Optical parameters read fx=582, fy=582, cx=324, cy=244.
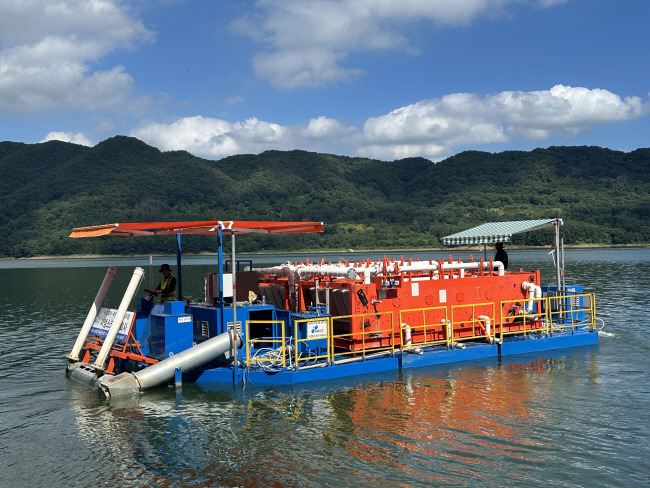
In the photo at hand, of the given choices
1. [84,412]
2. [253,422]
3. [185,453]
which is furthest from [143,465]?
[84,412]

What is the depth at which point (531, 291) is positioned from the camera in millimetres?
20750

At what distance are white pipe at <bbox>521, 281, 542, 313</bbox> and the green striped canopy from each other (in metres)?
1.94

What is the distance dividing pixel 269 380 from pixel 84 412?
186 inches

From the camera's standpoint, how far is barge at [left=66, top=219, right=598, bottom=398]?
15.8 m

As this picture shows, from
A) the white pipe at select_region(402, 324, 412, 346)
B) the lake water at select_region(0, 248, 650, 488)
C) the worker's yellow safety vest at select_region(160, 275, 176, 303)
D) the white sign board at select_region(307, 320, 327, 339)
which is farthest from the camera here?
the white pipe at select_region(402, 324, 412, 346)

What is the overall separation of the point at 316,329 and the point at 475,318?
634cm

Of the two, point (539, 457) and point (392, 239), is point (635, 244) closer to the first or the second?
point (392, 239)

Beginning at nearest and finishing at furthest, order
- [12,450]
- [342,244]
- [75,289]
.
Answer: [12,450] < [75,289] < [342,244]

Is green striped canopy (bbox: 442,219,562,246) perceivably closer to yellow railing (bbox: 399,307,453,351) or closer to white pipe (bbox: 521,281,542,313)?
white pipe (bbox: 521,281,542,313)

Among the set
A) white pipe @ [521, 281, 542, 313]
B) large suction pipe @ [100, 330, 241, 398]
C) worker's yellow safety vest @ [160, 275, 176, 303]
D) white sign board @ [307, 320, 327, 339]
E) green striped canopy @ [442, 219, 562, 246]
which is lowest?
large suction pipe @ [100, 330, 241, 398]

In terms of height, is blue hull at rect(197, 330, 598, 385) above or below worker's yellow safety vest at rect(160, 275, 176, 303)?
below

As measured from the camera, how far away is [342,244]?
160375 mm

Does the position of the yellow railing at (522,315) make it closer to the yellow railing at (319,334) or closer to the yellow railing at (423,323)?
the yellow railing at (423,323)

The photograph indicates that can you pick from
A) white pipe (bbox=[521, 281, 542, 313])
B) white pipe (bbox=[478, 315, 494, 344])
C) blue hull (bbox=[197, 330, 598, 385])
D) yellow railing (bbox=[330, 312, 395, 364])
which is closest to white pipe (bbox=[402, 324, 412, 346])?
blue hull (bbox=[197, 330, 598, 385])
